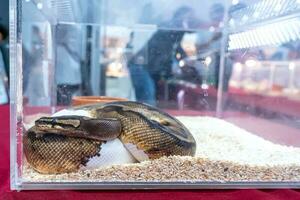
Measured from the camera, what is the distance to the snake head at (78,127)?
0.57 metres

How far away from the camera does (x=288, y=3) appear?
32.5 inches

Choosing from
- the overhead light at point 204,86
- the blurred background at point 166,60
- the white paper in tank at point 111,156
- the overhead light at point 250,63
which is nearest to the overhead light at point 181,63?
the blurred background at point 166,60

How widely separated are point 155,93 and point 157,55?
0.15m

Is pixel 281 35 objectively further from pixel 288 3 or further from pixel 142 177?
pixel 142 177

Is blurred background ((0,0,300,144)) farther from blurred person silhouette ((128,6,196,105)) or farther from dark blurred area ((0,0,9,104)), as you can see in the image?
dark blurred area ((0,0,9,104))

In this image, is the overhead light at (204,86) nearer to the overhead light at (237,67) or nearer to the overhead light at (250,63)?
the overhead light at (237,67)

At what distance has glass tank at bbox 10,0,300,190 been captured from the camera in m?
0.57

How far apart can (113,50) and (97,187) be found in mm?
1162

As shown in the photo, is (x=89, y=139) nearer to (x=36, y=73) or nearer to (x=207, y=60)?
(x=36, y=73)

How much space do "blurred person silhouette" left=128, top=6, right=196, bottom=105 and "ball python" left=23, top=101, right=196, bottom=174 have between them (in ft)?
2.70

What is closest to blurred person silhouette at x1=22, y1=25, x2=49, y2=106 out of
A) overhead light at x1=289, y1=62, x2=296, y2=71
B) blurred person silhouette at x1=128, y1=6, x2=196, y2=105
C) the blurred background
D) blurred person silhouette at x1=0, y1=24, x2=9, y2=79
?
the blurred background

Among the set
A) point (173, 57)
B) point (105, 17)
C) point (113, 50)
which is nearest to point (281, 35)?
point (173, 57)

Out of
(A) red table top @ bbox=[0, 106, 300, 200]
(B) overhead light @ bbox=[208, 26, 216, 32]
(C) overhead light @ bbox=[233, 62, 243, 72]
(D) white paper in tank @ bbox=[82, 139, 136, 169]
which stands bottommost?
(A) red table top @ bbox=[0, 106, 300, 200]

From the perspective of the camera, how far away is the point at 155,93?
1.49 meters
